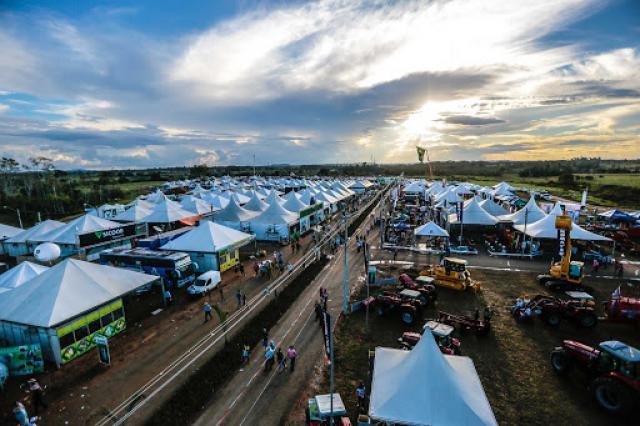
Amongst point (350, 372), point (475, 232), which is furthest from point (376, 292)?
Answer: point (475, 232)

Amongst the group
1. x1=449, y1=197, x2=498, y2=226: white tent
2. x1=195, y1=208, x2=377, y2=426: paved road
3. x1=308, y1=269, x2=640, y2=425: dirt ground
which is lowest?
x1=308, y1=269, x2=640, y2=425: dirt ground

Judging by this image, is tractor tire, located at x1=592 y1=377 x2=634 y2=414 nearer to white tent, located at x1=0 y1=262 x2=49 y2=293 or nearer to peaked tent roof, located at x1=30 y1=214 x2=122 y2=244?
white tent, located at x1=0 y1=262 x2=49 y2=293

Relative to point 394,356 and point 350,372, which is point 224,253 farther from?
point 394,356

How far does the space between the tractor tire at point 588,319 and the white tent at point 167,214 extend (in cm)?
3734

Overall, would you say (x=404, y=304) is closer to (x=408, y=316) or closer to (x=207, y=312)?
(x=408, y=316)

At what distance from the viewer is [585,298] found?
651 inches

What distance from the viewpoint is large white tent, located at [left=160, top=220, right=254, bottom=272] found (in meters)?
25.0

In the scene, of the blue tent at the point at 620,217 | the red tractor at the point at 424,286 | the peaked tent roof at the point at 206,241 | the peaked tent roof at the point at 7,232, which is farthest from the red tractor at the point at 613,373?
the peaked tent roof at the point at 7,232

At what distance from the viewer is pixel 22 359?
13.5 metres

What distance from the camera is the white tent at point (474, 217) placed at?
3309cm

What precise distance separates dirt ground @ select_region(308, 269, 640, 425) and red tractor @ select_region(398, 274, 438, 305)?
2.07 feet

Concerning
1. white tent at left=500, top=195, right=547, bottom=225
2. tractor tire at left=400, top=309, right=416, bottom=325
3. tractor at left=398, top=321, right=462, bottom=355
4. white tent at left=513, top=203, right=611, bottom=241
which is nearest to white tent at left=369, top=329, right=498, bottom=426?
tractor at left=398, top=321, right=462, bottom=355

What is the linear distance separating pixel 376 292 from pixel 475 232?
66.6 ft

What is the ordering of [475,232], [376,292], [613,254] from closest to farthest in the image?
[376,292]
[613,254]
[475,232]
